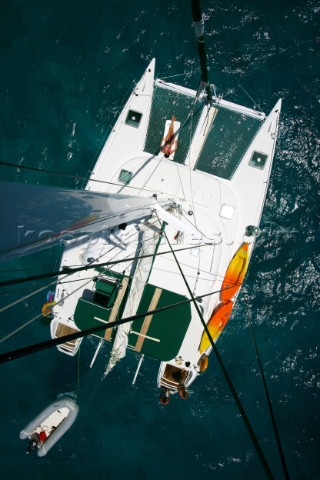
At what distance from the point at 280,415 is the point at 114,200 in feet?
31.9

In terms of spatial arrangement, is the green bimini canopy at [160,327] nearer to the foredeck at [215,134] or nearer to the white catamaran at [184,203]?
the white catamaran at [184,203]

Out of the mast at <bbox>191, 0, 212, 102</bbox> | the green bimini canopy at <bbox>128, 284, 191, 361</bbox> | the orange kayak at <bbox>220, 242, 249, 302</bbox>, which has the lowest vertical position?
the green bimini canopy at <bbox>128, 284, 191, 361</bbox>

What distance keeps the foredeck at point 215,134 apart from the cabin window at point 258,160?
0.93 feet

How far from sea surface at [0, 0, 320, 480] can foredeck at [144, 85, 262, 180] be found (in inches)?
75.0

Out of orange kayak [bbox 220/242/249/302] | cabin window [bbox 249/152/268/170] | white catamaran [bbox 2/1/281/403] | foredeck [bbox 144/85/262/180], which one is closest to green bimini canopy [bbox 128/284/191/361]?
white catamaran [bbox 2/1/281/403]

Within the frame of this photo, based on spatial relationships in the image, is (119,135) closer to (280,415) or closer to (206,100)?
(206,100)

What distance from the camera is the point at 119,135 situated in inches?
368

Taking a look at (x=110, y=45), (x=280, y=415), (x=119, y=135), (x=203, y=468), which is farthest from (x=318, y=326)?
(x=110, y=45)

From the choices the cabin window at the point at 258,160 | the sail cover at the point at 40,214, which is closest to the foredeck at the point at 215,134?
the cabin window at the point at 258,160

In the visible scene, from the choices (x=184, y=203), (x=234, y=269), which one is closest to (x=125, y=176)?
(x=184, y=203)

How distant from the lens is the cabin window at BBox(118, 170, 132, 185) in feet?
30.5

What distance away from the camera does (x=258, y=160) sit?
30.1 feet

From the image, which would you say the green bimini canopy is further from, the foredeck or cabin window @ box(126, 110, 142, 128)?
cabin window @ box(126, 110, 142, 128)

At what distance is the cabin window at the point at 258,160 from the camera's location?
9.18 metres
